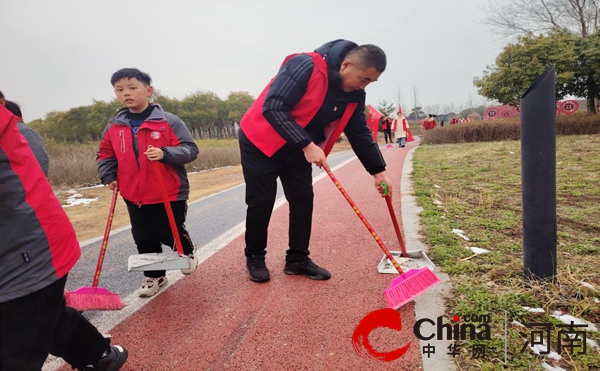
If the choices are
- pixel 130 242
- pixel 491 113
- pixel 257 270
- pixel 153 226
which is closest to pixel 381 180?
pixel 257 270

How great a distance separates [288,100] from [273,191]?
74 cm

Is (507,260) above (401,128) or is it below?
below

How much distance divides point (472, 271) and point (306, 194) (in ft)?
4.42

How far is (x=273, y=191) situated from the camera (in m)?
2.75

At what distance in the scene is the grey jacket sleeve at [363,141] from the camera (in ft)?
9.36

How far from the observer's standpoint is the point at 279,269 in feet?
9.97

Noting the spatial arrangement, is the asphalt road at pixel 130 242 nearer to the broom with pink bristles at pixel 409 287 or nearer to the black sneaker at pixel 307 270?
the black sneaker at pixel 307 270

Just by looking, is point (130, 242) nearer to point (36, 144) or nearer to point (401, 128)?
point (36, 144)

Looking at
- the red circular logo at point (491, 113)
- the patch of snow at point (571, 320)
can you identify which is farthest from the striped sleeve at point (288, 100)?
the red circular logo at point (491, 113)

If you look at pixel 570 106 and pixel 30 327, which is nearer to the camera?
pixel 30 327

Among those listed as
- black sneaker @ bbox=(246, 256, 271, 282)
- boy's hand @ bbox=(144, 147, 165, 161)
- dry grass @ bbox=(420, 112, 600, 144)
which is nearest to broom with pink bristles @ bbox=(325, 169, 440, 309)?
black sneaker @ bbox=(246, 256, 271, 282)

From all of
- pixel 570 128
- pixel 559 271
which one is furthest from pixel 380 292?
pixel 570 128

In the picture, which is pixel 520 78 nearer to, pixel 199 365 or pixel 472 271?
pixel 472 271

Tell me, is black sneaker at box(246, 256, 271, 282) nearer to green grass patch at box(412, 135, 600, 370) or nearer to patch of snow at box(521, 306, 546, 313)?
green grass patch at box(412, 135, 600, 370)
